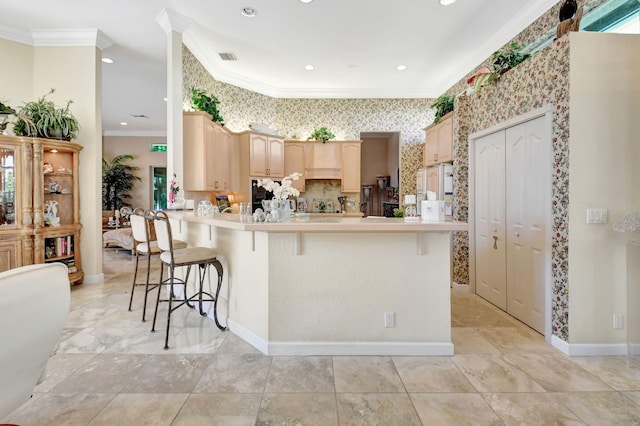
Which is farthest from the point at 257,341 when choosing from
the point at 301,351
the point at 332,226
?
the point at 332,226

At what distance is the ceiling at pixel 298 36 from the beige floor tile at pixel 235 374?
375 centimetres

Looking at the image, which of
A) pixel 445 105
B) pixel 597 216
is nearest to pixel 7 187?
pixel 445 105

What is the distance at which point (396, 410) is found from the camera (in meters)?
1.87

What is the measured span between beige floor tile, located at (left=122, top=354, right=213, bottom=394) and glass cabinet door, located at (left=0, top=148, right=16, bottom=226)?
2991 mm

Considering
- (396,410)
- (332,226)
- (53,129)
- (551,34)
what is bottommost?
(396,410)

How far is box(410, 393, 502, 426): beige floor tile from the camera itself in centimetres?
178

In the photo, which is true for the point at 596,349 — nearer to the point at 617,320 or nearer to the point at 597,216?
the point at 617,320

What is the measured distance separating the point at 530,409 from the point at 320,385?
1260 mm

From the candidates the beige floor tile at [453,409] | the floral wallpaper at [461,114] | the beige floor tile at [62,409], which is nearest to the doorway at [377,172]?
the floral wallpaper at [461,114]

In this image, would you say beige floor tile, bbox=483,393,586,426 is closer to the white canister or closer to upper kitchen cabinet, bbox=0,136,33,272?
the white canister

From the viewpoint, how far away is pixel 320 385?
2113mm

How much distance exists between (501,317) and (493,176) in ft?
5.02

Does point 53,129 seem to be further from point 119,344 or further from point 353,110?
point 353,110

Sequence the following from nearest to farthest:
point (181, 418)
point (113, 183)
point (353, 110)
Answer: point (181, 418), point (353, 110), point (113, 183)
